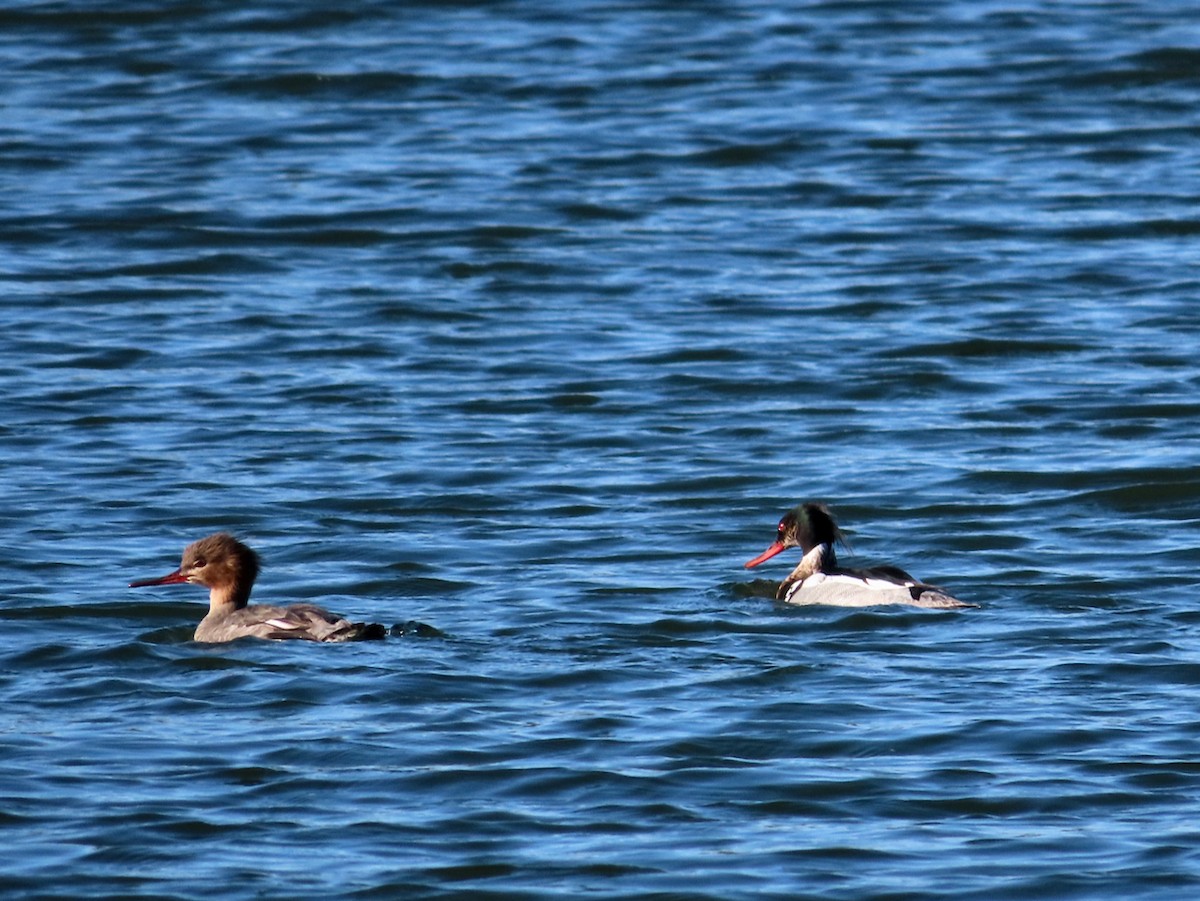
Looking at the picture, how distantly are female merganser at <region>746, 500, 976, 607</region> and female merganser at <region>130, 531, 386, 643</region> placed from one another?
2410 millimetres

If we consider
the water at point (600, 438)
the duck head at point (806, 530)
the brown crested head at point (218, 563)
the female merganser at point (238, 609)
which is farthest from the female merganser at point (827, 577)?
the brown crested head at point (218, 563)

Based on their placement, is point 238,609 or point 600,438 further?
point 600,438

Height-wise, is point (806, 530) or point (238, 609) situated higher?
point (238, 609)

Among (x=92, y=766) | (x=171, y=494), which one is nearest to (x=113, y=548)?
(x=171, y=494)

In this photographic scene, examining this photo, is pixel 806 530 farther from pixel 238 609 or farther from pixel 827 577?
pixel 238 609

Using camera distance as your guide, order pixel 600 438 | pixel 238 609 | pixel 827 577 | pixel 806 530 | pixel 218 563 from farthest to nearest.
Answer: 1. pixel 600 438
2. pixel 806 530
3. pixel 827 577
4. pixel 218 563
5. pixel 238 609

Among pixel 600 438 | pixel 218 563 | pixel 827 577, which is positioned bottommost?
pixel 600 438

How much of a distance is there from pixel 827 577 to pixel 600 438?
344 centimetres

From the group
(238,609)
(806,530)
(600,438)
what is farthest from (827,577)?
(600,438)

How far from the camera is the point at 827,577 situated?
12.0m

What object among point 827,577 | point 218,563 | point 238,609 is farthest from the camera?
point 827,577

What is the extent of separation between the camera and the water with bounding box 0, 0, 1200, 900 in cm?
845

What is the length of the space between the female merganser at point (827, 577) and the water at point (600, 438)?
0.63 feet

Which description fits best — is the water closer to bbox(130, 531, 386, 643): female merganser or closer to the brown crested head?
bbox(130, 531, 386, 643): female merganser
